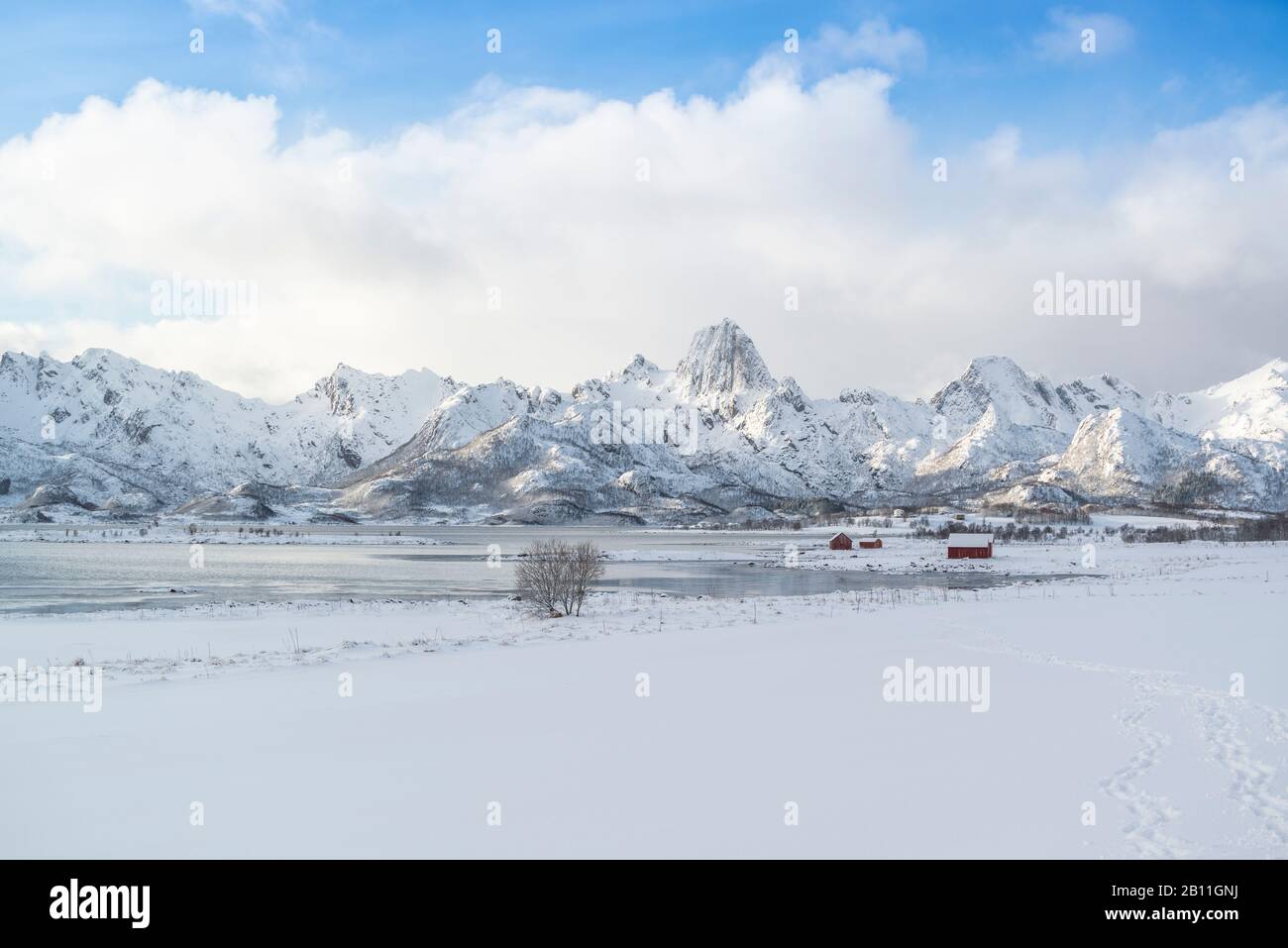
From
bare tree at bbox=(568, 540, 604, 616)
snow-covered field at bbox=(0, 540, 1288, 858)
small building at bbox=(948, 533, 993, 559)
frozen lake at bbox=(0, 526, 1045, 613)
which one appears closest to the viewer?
snow-covered field at bbox=(0, 540, 1288, 858)

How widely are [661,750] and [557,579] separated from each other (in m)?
25.7

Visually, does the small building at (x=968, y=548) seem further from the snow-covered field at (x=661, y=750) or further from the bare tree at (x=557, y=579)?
the snow-covered field at (x=661, y=750)

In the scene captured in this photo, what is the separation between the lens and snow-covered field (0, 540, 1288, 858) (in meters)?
9.38

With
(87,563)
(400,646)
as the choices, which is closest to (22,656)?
(400,646)

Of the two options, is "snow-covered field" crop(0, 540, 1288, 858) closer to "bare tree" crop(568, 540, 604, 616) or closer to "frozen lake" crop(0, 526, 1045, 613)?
"bare tree" crop(568, 540, 604, 616)

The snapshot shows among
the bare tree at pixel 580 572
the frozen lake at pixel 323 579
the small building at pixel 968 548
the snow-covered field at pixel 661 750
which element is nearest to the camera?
the snow-covered field at pixel 661 750

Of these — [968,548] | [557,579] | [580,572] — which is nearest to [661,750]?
[557,579]

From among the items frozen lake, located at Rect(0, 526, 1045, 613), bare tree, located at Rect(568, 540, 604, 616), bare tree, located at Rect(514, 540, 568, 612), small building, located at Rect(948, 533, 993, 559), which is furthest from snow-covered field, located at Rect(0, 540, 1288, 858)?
small building, located at Rect(948, 533, 993, 559)

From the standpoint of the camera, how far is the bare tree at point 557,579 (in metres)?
38.1

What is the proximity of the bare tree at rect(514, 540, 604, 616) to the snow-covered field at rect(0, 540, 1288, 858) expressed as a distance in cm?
1106

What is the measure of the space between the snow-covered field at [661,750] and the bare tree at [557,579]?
36.3 feet

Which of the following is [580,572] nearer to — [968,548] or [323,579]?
[323,579]

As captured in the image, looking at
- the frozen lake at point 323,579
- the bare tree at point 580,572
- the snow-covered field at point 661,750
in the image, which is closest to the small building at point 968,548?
the frozen lake at point 323,579
